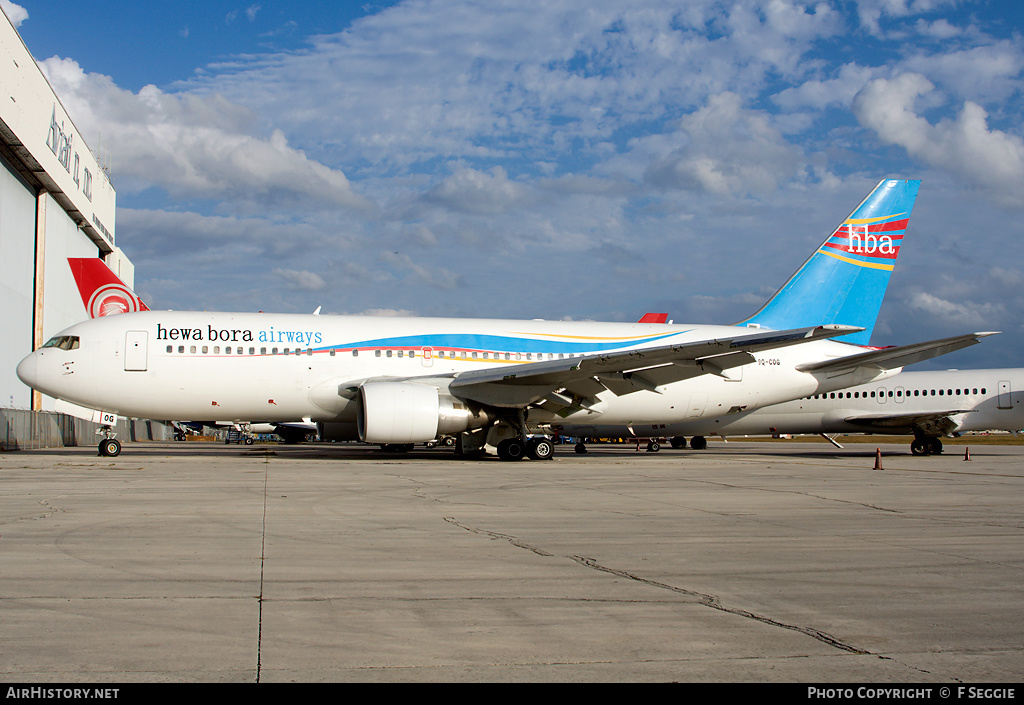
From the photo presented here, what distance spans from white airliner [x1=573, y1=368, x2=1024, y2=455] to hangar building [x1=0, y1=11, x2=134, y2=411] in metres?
22.0

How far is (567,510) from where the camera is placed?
9672 mm

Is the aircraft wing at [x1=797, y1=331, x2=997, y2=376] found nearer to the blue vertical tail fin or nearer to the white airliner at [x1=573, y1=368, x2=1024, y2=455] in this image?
the blue vertical tail fin

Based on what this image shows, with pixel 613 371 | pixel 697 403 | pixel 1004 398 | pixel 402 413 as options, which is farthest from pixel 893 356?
pixel 402 413

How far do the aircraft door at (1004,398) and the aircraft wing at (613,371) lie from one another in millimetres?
14330

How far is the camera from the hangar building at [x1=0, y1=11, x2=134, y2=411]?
2852 cm

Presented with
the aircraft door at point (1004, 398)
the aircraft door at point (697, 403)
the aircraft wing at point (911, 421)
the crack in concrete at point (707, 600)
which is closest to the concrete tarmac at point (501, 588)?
the crack in concrete at point (707, 600)

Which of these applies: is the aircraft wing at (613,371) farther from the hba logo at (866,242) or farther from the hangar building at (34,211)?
the hangar building at (34,211)

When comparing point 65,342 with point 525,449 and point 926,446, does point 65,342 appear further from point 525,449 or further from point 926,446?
point 926,446

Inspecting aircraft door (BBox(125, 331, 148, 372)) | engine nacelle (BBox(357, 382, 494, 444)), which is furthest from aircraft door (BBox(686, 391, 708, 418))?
aircraft door (BBox(125, 331, 148, 372))

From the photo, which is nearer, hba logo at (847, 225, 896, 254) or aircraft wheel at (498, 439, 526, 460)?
aircraft wheel at (498, 439, 526, 460)

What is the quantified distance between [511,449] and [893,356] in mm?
10481

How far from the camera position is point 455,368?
2006cm

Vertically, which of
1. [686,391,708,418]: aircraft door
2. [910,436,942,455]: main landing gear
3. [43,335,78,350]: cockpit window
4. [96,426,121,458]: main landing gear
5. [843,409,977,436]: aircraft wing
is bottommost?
[910,436,942,455]: main landing gear
